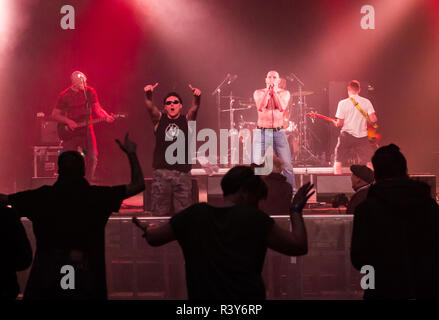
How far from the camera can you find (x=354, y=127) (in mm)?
10273

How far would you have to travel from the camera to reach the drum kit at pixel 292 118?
12.9 meters

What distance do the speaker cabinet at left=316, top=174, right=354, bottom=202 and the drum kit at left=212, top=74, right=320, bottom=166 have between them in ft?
12.2

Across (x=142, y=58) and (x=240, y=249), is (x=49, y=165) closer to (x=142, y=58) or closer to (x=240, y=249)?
(x=142, y=58)

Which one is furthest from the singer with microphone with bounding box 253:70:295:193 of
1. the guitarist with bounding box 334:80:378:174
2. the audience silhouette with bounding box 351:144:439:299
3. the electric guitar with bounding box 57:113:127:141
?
the audience silhouette with bounding box 351:144:439:299

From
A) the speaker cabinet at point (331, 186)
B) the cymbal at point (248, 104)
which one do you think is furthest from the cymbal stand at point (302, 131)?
the speaker cabinet at point (331, 186)

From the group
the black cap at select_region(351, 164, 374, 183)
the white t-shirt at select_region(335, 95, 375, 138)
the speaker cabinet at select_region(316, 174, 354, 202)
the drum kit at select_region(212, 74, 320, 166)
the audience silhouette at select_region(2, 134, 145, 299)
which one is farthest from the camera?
the drum kit at select_region(212, 74, 320, 166)

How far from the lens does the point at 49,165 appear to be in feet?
37.6

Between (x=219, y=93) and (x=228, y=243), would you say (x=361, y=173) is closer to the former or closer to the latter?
(x=228, y=243)

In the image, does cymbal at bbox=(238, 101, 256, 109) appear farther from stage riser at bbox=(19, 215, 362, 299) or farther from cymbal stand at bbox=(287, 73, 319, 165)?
stage riser at bbox=(19, 215, 362, 299)

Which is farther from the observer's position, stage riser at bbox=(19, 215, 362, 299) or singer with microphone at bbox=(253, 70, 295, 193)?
singer with microphone at bbox=(253, 70, 295, 193)

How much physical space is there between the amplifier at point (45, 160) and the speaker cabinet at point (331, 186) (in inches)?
220

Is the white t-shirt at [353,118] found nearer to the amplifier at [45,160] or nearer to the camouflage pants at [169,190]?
the camouflage pants at [169,190]

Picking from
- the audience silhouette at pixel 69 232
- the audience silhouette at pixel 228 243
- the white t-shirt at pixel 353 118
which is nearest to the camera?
the audience silhouette at pixel 228 243

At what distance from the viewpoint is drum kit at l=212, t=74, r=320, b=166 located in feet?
42.4
